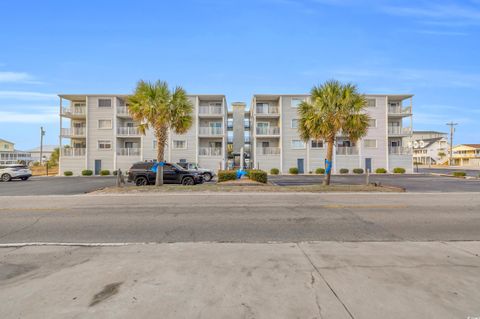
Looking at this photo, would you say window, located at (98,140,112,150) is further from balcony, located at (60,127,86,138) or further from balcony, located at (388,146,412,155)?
balcony, located at (388,146,412,155)

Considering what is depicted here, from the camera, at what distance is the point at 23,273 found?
13.4 ft

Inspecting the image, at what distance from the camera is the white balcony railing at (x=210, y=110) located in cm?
3697

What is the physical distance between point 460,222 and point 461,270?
4451mm

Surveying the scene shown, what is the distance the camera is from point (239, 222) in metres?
7.41

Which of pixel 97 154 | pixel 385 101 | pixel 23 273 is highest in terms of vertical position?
pixel 385 101

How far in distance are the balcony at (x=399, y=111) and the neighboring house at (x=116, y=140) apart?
25848 millimetres

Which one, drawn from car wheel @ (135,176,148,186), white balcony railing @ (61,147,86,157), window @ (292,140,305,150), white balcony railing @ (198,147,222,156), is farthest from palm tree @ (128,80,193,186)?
white balcony railing @ (61,147,86,157)

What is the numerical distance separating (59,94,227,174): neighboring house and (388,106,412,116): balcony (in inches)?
1018

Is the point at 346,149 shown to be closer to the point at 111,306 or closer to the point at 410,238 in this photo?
the point at 410,238

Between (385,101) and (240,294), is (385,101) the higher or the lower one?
the higher one

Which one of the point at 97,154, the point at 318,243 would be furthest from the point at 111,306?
the point at 97,154

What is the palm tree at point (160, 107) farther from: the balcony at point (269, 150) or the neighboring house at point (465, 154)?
the neighboring house at point (465, 154)

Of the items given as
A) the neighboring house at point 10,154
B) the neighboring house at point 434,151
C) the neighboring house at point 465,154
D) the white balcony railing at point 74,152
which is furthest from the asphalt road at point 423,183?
the neighboring house at point 10,154

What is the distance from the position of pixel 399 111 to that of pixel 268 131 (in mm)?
20608
